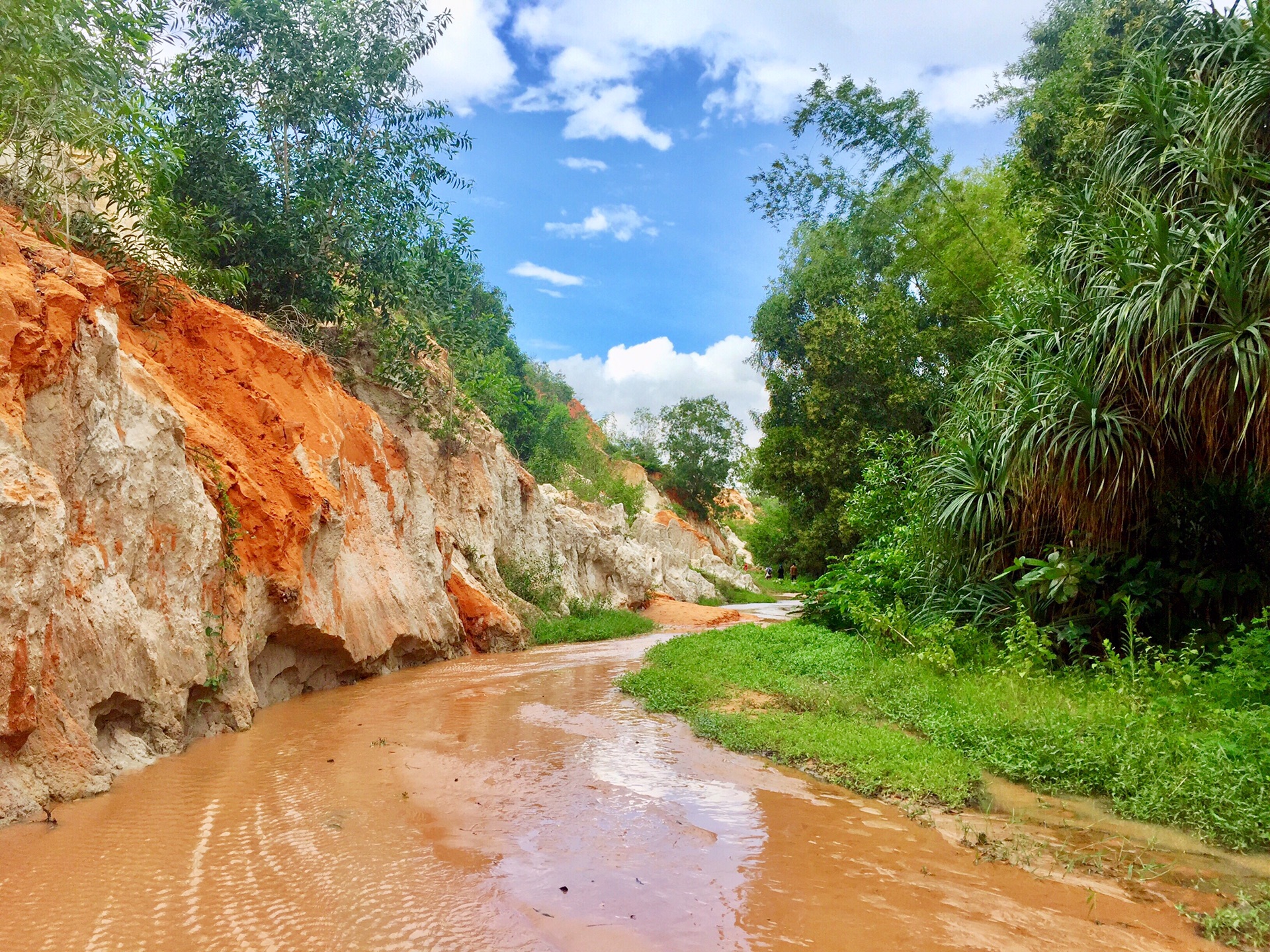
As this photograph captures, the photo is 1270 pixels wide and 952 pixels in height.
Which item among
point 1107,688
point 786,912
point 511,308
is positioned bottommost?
point 786,912

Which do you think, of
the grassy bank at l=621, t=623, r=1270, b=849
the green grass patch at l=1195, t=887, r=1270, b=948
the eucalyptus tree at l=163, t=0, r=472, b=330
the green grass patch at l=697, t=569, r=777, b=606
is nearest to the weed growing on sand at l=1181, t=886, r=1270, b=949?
the green grass patch at l=1195, t=887, r=1270, b=948

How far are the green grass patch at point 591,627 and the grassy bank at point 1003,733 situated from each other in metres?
8.02

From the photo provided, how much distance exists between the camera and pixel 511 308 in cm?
4041

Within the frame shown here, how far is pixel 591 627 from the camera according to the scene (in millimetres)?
18594

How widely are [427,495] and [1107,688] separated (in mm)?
10950

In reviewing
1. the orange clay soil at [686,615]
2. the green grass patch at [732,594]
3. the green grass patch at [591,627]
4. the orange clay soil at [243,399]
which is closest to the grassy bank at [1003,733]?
the orange clay soil at [243,399]

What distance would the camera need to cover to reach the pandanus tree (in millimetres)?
6781

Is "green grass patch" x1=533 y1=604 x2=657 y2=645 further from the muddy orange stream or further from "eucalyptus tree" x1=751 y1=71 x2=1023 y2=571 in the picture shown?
the muddy orange stream

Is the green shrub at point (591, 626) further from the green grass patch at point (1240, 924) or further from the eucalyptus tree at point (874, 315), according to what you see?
the green grass patch at point (1240, 924)

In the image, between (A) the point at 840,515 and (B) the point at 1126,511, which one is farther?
(A) the point at 840,515

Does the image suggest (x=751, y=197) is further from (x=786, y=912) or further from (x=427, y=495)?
(x=786, y=912)

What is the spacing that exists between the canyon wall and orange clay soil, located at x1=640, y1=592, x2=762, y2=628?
9.33 meters

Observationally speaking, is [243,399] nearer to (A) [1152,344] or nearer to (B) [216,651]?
(B) [216,651]

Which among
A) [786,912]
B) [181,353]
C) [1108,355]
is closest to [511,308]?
[181,353]
